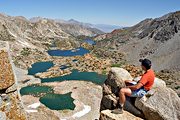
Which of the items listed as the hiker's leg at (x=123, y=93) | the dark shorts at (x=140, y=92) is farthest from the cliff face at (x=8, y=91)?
the dark shorts at (x=140, y=92)

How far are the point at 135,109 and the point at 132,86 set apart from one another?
2.26m

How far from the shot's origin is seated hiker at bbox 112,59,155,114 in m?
18.0

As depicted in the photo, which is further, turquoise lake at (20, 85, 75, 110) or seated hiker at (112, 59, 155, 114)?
turquoise lake at (20, 85, 75, 110)

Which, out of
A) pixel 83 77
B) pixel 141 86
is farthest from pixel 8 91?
pixel 83 77

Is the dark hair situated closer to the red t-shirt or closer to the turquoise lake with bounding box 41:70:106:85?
the red t-shirt

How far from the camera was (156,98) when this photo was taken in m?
18.7

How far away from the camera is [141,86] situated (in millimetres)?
18000

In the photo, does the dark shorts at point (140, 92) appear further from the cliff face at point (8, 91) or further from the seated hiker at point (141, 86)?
the cliff face at point (8, 91)

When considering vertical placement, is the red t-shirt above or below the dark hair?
below

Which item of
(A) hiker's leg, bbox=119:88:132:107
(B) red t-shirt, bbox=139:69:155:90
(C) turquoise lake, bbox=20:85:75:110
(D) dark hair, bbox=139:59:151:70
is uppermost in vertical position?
(D) dark hair, bbox=139:59:151:70

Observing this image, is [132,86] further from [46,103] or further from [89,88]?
[89,88]

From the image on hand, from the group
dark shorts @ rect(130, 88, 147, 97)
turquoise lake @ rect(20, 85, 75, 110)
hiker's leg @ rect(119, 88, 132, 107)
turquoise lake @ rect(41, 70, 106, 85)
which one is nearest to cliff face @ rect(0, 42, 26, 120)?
hiker's leg @ rect(119, 88, 132, 107)

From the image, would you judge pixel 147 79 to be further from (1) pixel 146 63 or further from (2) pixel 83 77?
(2) pixel 83 77

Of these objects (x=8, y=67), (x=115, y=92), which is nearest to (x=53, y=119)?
(x=115, y=92)
